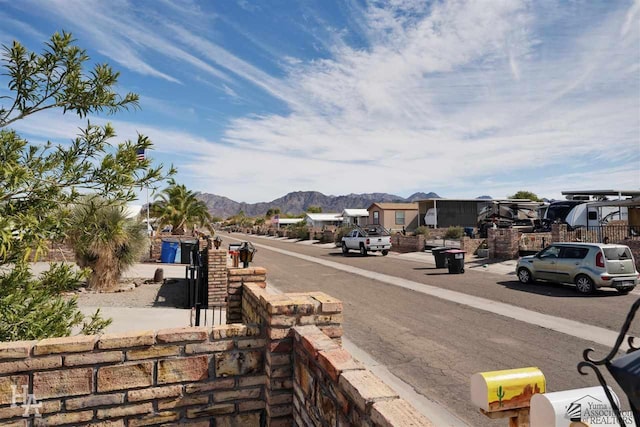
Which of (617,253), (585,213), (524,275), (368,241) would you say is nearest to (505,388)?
(617,253)

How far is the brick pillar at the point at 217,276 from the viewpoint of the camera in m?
11.7

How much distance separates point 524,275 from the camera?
14844mm

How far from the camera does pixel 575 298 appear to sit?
12031mm

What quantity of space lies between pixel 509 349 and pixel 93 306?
10595 mm

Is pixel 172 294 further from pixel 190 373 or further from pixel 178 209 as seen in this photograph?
pixel 178 209

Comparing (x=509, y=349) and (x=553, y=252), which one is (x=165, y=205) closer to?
(x=553, y=252)

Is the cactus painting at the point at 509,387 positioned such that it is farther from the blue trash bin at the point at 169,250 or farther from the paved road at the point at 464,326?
the blue trash bin at the point at 169,250

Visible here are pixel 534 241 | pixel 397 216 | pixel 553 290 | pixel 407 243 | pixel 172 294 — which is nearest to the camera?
pixel 172 294

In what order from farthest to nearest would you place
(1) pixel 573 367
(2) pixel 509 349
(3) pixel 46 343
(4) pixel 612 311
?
1. (4) pixel 612 311
2. (2) pixel 509 349
3. (1) pixel 573 367
4. (3) pixel 46 343

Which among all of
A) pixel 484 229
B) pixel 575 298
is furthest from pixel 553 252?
pixel 484 229

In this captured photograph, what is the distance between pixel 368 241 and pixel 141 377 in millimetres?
A: 23692

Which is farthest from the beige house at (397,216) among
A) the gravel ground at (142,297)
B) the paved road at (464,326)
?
the gravel ground at (142,297)

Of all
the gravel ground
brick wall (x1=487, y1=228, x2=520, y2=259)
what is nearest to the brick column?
the gravel ground

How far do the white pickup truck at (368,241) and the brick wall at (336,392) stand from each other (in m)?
23.4
